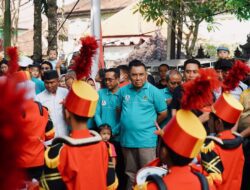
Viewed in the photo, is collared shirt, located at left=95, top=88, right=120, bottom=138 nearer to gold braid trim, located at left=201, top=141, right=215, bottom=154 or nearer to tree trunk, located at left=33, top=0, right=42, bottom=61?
gold braid trim, located at left=201, top=141, right=215, bottom=154

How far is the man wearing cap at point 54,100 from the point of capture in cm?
629

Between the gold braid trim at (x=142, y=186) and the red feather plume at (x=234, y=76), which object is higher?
the red feather plume at (x=234, y=76)

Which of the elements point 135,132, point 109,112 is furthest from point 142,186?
point 109,112

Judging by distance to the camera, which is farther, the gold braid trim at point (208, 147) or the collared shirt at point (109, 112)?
the collared shirt at point (109, 112)

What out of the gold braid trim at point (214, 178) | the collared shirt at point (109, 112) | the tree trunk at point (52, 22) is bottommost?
the gold braid trim at point (214, 178)

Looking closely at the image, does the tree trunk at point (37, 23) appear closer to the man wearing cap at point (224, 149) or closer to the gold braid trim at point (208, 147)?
the man wearing cap at point (224, 149)

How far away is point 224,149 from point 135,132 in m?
2.14

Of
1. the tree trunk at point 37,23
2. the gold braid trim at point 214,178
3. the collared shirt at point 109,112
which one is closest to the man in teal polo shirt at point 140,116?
the collared shirt at point 109,112

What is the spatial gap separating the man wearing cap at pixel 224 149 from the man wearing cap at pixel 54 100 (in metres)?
2.48

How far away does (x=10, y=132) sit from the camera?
4.52 feet

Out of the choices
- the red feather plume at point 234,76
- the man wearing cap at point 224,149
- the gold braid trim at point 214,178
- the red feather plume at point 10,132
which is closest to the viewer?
the red feather plume at point 10,132

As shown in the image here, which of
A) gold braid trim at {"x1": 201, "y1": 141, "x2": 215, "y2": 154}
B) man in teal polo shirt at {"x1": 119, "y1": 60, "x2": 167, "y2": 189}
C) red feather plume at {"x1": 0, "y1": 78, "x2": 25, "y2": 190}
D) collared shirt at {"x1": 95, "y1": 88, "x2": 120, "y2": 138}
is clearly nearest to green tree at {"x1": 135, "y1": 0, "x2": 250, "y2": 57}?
collared shirt at {"x1": 95, "y1": 88, "x2": 120, "y2": 138}

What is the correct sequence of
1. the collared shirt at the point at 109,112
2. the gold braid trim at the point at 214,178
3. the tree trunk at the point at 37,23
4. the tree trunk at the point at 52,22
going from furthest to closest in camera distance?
the tree trunk at the point at 37,23 < the tree trunk at the point at 52,22 < the collared shirt at the point at 109,112 < the gold braid trim at the point at 214,178

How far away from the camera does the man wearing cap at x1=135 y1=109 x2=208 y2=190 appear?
118 inches
